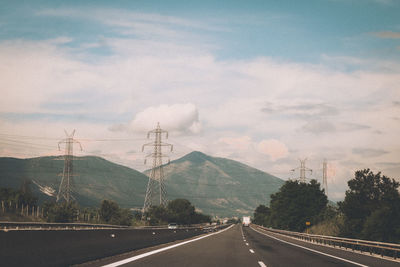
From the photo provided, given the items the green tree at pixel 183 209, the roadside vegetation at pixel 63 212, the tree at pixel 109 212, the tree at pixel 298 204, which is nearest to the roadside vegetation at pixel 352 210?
the tree at pixel 298 204

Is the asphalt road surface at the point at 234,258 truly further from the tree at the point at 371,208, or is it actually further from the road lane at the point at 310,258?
the tree at the point at 371,208

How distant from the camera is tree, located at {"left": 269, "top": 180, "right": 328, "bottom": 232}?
115 meters

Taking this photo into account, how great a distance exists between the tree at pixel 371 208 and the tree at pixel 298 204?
21.7m

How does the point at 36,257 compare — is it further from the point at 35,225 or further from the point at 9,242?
the point at 35,225

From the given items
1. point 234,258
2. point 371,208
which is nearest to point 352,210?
point 371,208

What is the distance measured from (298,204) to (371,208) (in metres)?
36.8

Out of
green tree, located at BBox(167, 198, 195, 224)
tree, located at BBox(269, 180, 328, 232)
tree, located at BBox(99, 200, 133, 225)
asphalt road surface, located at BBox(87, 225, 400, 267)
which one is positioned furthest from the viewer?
green tree, located at BBox(167, 198, 195, 224)

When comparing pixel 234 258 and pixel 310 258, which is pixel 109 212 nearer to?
pixel 310 258

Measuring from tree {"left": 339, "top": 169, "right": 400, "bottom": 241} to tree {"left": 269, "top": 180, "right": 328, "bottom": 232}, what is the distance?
856 inches

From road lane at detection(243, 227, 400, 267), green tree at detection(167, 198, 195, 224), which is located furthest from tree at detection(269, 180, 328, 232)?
road lane at detection(243, 227, 400, 267)

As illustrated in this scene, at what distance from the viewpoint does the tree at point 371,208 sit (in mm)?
63969

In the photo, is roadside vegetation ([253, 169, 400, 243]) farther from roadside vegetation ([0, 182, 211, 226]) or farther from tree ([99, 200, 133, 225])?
tree ([99, 200, 133, 225])

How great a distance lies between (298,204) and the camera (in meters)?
118

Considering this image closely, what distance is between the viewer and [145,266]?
12875 millimetres
